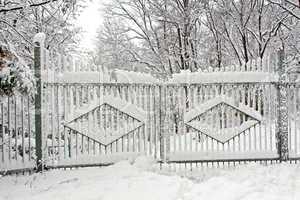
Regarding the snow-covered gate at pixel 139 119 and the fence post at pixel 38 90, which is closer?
the fence post at pixel 38 90

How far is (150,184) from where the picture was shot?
6840 mm

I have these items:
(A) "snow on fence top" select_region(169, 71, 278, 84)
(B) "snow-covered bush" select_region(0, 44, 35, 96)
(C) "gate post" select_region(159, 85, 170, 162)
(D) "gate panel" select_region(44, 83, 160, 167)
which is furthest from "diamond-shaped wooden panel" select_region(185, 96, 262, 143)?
(B) "snow-covered bush" select_region(0, 44, 35, 96)

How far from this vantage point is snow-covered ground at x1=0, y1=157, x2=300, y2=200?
6199 millimetres

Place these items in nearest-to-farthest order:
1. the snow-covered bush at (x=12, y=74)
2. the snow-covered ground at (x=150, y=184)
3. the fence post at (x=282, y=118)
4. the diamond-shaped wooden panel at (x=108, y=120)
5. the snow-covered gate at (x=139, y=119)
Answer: the snow-covered ground at (x=150, y=184)
the snow-covered bush at (x=12, y=74)
the snow-covered gate at (x=139, y=119)
the diamond-shaped wooden panel at (x=108, y=120)
the fence post at (x=282, y=118)

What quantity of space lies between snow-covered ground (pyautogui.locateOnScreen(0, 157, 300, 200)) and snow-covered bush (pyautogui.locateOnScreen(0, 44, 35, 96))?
5.77 feet

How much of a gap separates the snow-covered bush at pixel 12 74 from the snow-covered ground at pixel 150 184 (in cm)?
176

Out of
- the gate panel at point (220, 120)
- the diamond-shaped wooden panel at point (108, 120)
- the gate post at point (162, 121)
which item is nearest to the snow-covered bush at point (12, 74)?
the diamond-shaped wooden panel at point (108, 120)

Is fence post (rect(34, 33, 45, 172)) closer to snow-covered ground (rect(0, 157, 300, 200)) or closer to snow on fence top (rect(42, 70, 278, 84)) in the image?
snow on fence top (rect(42, 70, 278, 84))

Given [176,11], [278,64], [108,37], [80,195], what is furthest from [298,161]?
[108,37]

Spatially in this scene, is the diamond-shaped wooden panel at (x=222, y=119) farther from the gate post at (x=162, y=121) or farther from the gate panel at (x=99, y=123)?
the gate panel at (x=99, y=123)

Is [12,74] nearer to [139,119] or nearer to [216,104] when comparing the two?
[139,119]

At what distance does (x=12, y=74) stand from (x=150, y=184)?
2.92 meters

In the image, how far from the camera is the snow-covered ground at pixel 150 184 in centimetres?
620

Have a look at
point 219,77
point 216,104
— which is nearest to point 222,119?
point 216,104
